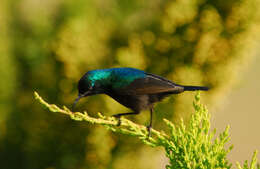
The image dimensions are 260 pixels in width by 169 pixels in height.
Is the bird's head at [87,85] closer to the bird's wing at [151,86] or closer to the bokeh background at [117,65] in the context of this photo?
the bird's wing at [151,86]

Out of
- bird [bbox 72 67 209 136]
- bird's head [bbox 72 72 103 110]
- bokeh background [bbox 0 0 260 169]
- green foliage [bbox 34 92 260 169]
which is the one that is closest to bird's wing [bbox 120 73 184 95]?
bird [bbox 72 67 209 136]

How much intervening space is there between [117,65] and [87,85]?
243cm

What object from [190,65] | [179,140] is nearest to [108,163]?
[190,65]

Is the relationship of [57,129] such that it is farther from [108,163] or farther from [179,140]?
[179,140]

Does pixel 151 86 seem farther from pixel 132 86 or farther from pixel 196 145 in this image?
pixel 196 145

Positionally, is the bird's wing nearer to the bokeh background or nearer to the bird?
the bird

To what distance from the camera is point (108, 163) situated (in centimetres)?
544

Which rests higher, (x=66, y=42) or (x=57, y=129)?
(x=66, y=42)

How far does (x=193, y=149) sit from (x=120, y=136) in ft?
11.8

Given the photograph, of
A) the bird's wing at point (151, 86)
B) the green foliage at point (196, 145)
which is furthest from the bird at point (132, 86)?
the green foliage at point (196, 145)

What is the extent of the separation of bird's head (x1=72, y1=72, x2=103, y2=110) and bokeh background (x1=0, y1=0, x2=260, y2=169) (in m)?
2.13

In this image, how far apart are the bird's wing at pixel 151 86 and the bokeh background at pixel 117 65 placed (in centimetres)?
207

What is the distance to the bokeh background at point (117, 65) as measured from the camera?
197 inches

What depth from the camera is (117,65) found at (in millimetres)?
5059
